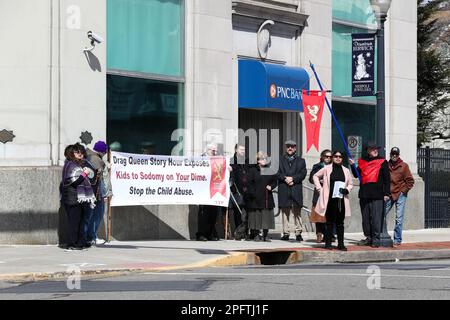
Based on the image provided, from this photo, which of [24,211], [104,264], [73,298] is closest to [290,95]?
[24,211]

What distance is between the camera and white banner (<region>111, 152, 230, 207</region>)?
20.3 metres

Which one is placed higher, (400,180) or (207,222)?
(400,180)

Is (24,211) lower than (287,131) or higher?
lower

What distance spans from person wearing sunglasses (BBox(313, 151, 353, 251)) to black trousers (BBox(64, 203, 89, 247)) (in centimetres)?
403

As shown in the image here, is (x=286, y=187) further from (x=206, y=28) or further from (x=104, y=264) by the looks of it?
(x=104, y=264)

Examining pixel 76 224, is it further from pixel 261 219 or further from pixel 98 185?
pixel 261 219

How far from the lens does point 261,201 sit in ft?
69.7

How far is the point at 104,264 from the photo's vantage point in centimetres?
1606

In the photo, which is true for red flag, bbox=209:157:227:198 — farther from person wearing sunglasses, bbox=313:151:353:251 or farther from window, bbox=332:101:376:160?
window, bbox=332:101:376:160

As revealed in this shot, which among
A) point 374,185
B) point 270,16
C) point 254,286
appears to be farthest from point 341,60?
point 254,286

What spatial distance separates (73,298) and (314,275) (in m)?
3.94

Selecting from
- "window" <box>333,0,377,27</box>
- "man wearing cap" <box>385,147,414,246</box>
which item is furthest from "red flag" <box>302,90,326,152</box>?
"man wearing cap" <box>385,147,414,246</box>

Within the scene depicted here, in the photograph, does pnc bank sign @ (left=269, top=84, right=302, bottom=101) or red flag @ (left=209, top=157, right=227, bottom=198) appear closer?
red flag @ (left=209, top=157, right=227, bottom=198)

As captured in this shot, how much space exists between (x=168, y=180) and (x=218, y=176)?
1.14m
